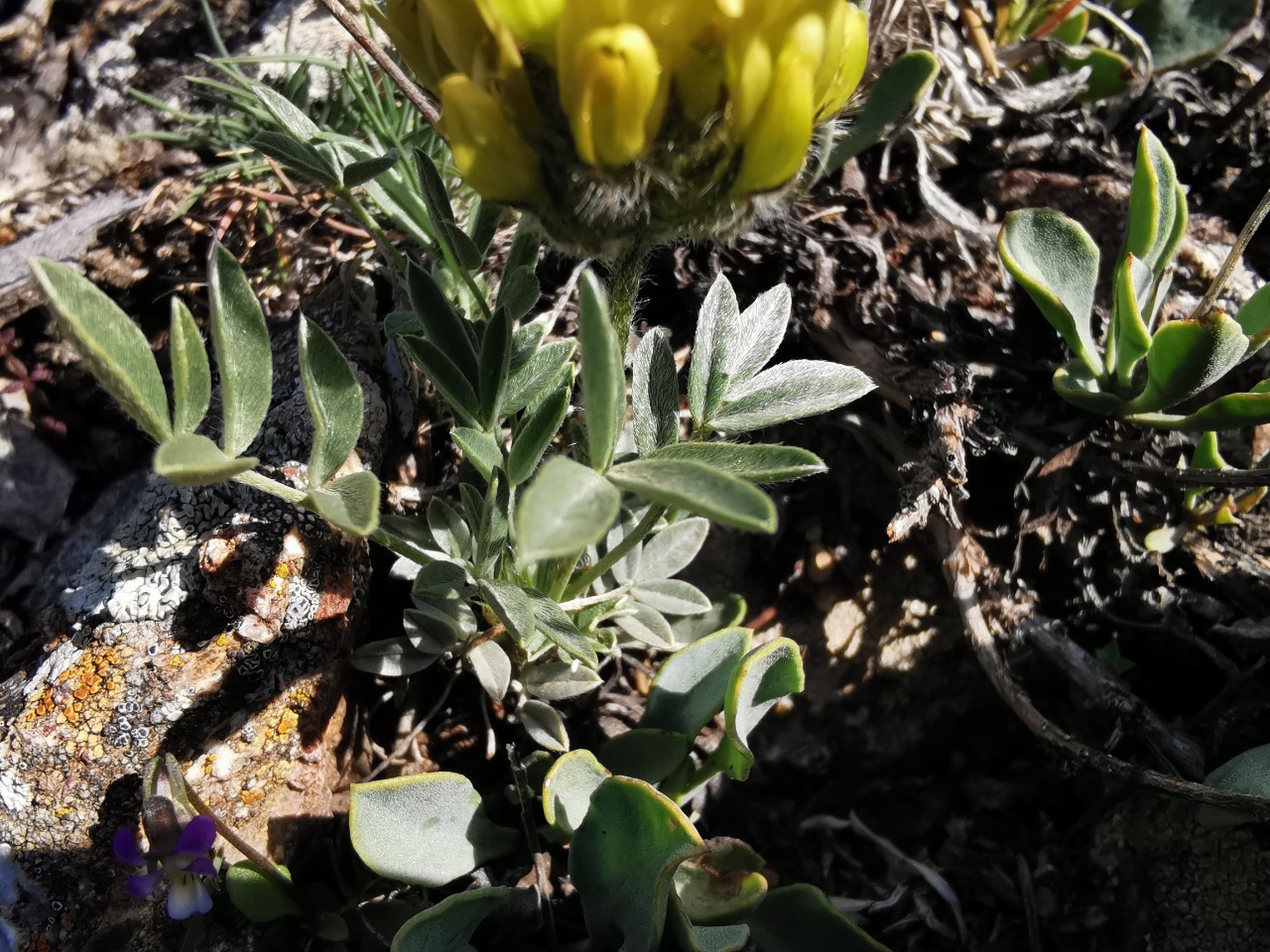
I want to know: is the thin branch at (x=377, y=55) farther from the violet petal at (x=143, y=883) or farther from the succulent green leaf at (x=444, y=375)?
the violet petal at (x=143, y=883)

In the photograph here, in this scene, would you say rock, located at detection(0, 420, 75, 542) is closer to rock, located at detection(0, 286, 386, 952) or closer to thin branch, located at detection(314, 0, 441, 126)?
rock, located at detection(0, 286, 386, 952)

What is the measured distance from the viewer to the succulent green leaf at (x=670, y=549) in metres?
2.28

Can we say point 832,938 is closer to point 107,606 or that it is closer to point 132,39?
point 107,606

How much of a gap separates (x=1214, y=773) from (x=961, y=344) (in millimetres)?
1206

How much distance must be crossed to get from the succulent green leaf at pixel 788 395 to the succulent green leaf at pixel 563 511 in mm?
534

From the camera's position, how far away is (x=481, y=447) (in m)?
1.80

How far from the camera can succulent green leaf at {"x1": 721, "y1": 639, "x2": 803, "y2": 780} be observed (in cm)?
186

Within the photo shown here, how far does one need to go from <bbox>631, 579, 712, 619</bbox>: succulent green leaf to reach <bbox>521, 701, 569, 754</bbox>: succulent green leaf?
328 millimetres

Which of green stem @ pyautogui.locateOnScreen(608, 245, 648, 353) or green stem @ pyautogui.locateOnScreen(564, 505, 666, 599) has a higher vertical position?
green stem @ pyautogui.locateOnScreen(608, 245, 648, 353)

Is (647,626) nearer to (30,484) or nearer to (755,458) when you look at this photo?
(755,458)

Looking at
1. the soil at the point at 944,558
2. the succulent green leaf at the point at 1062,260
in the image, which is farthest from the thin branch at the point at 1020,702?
the succulent green leaf at the point at 1062,260

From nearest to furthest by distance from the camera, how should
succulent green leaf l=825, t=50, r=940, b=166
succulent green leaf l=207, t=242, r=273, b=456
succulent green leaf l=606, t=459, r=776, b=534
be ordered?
succulent green leaf l=606, t=459, r=776, b=534 < succulent green leaf l=207, t=242, r=273, b=456 < succulent green leaf l=825, t=50, r=940, b=166

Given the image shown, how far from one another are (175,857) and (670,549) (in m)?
1.19

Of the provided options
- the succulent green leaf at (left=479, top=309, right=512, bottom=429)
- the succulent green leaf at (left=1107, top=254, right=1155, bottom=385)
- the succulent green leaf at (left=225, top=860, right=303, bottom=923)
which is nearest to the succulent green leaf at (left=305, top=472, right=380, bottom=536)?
the succulent green leaf at (left=479, top=309, right=512, bottom=429)
